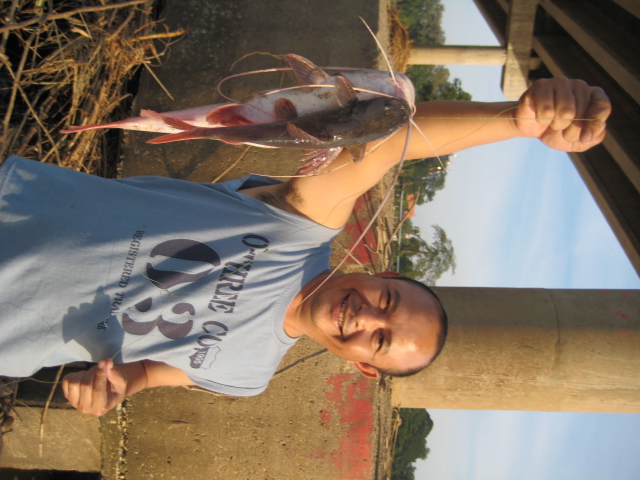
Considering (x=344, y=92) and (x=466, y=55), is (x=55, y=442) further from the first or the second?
(x=466, y=55)

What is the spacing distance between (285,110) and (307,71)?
20cm

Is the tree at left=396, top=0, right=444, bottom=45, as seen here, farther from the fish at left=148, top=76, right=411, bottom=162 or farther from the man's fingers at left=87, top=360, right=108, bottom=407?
the man's fingers at left=87, top=360, right=108, bottom=407

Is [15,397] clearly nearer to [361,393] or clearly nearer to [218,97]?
[361,393]

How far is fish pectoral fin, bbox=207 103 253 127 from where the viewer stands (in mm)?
2004

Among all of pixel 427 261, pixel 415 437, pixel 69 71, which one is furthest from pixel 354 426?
pixel 415 437

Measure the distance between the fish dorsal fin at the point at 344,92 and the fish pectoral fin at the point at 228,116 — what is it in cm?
44

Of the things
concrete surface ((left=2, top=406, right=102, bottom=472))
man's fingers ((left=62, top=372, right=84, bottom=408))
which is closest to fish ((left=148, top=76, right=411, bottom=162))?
man's fingers ((left=62, top=372, right=84, bottom=408))

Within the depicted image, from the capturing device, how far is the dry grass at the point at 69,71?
10.8 feet

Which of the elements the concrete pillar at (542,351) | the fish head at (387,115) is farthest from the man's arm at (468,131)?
the concrete pillar at (542,351)

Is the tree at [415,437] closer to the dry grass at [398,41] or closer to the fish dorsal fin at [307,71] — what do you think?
the dry grass at [398,41]

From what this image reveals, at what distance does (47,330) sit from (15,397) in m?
1.72

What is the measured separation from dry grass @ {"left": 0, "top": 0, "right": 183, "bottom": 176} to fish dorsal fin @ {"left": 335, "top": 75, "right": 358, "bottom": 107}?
2.48 m

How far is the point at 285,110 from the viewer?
197cm

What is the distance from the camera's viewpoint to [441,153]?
2.12 meters
